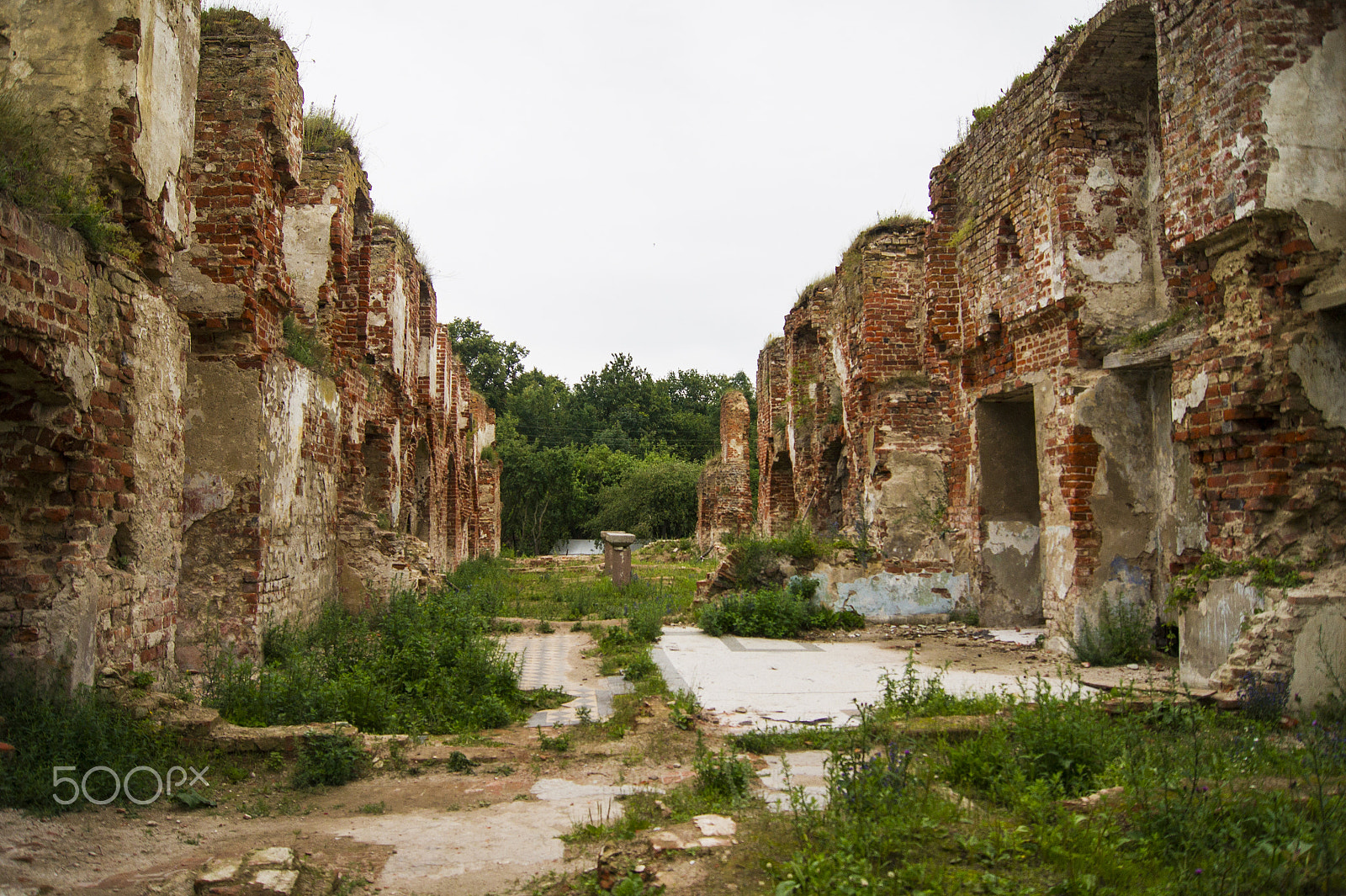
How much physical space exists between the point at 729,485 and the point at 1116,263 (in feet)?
61.9

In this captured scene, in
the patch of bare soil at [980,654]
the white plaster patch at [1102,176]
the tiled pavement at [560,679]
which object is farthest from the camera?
the white plaster patch at [1102,176]

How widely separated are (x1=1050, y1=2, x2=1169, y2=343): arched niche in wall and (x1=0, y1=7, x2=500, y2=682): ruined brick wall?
26.0 feet

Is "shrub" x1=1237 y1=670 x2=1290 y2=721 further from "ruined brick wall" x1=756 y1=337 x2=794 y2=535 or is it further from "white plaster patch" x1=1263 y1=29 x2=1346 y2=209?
"ruined brick wall" x1=756 y1=337 x2=794 y2=535

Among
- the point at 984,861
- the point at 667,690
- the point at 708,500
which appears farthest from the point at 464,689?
the point at 708,500

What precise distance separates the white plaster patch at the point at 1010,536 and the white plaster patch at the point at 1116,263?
3.12 m

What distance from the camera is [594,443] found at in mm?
57875

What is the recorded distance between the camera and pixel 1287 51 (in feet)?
20.6

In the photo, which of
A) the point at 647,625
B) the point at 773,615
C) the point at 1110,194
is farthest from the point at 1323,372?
the point at 647,625

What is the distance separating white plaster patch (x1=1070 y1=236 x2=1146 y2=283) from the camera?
864cm

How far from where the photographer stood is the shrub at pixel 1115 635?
26.1 ft

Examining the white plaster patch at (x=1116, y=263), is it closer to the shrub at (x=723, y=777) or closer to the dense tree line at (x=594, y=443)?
the shrub at (x=723, y=777)

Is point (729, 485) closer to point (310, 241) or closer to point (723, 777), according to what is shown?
point (310, 241)

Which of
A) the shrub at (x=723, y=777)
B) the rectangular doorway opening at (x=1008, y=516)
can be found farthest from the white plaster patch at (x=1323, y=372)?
the shrub at (x=723, y=777)

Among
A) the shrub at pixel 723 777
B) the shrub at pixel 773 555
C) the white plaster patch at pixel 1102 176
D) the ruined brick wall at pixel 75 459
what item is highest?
the white plaster patch at pixel 1102 176
